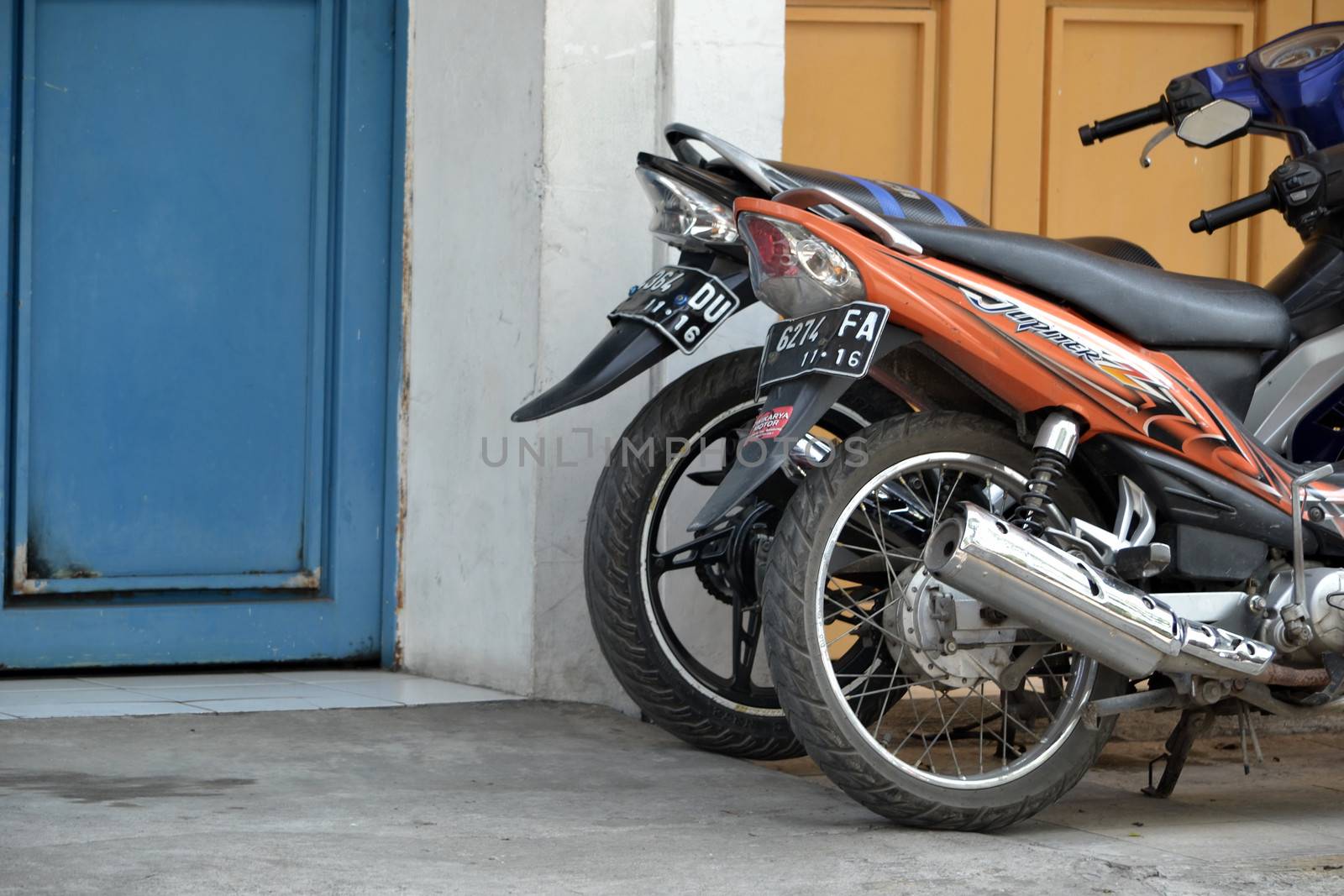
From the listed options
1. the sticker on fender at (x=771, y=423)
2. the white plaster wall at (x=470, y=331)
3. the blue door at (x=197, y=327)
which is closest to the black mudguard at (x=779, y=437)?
the sticker on fender at (x=771, y=423)

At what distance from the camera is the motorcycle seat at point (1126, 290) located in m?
3.31

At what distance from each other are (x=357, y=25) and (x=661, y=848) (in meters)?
2.87

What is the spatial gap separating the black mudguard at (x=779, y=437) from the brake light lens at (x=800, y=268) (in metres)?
0.12

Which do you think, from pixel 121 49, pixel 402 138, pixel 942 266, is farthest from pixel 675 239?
A: pixel 121 49

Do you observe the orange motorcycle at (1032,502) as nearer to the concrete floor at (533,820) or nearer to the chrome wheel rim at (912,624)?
the chrome wheel rim at (912,624)

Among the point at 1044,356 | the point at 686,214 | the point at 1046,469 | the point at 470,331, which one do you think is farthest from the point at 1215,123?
the point at 470,331

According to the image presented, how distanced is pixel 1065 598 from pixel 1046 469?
0.28 metres

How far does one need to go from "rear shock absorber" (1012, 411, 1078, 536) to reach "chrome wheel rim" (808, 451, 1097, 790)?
91 millimetres

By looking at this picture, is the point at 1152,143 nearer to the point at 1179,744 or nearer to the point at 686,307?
the point at 686,307

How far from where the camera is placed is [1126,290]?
11.1ft

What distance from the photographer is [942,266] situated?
3.26m

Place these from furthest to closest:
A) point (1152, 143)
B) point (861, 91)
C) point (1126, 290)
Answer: point (861, 91) < point (1152, 143) < point (1126, 290)

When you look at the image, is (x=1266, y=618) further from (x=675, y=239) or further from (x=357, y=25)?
(x=357, y=25)

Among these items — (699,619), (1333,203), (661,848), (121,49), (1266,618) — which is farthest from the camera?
(121,49)
